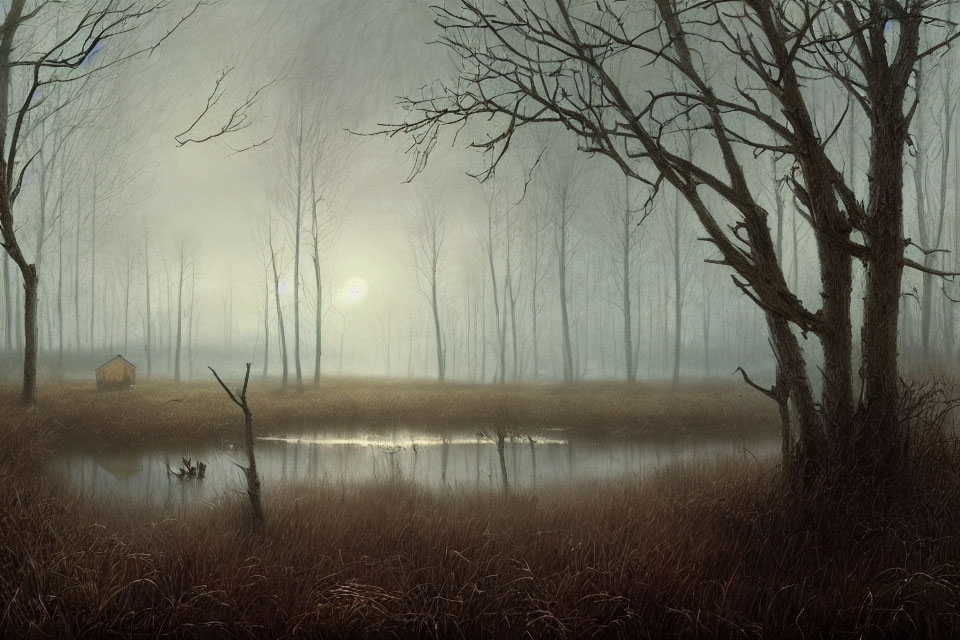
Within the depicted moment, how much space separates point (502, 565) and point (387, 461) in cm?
481

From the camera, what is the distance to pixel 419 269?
24.9 metres

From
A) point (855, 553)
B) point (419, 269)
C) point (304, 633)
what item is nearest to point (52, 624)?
point (304, 633)

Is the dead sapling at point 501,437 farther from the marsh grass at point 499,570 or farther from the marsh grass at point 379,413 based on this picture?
the marsh grass at point 499,570

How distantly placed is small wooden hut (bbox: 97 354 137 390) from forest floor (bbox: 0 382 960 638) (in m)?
10.2

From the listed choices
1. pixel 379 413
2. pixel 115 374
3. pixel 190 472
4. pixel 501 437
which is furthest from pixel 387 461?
pixel 115 374

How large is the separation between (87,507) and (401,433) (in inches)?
243

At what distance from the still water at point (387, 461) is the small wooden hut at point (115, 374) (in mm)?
6664

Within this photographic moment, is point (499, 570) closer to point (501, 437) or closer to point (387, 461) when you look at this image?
point (387, 461)

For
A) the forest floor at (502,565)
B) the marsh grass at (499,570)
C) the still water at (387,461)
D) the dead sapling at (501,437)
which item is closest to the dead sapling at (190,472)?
the still water at (387,461)

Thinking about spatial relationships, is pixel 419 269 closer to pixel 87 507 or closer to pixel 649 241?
pixel 649 241

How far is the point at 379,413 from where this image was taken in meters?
12.0

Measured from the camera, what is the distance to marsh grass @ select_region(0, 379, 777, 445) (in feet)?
30.6

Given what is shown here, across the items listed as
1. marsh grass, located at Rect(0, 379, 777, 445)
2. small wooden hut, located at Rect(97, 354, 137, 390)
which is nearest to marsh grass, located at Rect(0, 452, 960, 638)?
marsh grass, located at Rect(0, 379, 777, 445)

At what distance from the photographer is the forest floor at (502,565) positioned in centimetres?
260
